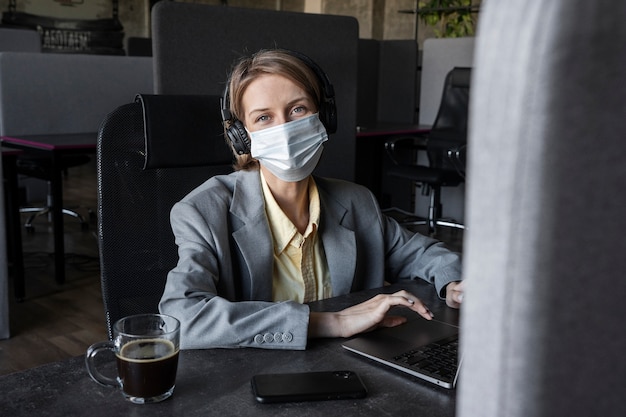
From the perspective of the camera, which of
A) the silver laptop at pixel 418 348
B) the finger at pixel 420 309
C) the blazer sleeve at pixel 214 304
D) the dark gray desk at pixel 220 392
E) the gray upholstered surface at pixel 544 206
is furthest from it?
the finger at pixel 420 309

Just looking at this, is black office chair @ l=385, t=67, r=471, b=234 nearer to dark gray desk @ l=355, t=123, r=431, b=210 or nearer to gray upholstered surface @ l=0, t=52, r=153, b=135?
dark gray desk @ l=355, t=123, r=431, b=210

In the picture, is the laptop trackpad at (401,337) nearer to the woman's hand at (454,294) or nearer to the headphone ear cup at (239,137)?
the woman's hand at (454,294)

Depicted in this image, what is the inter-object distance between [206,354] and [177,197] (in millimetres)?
544

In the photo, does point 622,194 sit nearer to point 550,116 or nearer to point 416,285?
point 550,116

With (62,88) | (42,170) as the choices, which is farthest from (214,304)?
(62,88)

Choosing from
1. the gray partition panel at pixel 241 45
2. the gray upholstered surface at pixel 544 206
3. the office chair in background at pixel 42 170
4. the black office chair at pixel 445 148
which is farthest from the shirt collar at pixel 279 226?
the black office chair at pixel 445 148

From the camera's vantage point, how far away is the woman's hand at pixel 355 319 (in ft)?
3.33

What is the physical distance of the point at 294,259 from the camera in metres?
1.37

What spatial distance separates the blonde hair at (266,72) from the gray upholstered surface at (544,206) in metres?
1.17

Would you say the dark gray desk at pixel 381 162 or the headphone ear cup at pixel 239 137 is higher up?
the headphone ear cup at pixel 239 137

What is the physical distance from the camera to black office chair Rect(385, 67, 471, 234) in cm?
433

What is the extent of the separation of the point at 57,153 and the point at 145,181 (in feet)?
6.98

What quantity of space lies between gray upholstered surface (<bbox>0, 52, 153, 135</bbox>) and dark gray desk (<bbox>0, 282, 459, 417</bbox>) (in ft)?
11.3

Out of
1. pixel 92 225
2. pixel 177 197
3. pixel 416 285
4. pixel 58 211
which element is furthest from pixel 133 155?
pixel 92 225
